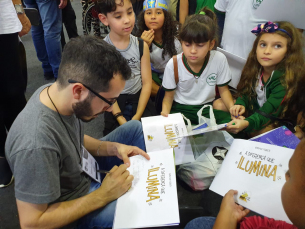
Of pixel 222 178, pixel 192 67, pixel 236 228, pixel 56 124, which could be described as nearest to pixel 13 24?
pixel 56 124

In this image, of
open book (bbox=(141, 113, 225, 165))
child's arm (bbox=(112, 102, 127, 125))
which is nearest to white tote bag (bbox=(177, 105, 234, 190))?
open book (bbox=(141, 113, 225, 165))

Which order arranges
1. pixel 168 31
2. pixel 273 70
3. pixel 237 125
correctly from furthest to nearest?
1. pixel 168 31
2. pixel 273 70
3. pixel 237 125

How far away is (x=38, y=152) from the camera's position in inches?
28.0

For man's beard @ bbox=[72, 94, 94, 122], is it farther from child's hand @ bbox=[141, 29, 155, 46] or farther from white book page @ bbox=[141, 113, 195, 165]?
child's hand @ bbox=[141, 29, 155, 46]

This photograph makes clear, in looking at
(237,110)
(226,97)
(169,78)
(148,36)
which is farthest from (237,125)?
(148,36)

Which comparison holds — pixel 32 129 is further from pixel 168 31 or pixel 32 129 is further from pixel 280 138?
pixel 168 31

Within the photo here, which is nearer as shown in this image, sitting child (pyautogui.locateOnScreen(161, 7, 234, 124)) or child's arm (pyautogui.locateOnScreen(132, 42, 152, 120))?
sitting child (pyautogui.locateOnScreen(161, 7, 234, 124))

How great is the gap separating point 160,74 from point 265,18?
0.99 m

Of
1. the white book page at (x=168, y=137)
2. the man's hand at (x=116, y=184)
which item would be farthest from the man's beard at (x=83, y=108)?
the white book page at (x=168, y=137)

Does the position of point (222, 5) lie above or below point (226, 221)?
above

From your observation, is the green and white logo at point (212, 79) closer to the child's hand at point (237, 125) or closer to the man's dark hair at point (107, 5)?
the child's hand at point (237, 125)

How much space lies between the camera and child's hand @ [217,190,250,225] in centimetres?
85

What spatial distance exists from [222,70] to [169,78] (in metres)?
0.38

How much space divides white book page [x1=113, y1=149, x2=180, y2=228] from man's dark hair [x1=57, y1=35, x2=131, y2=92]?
45 cm
